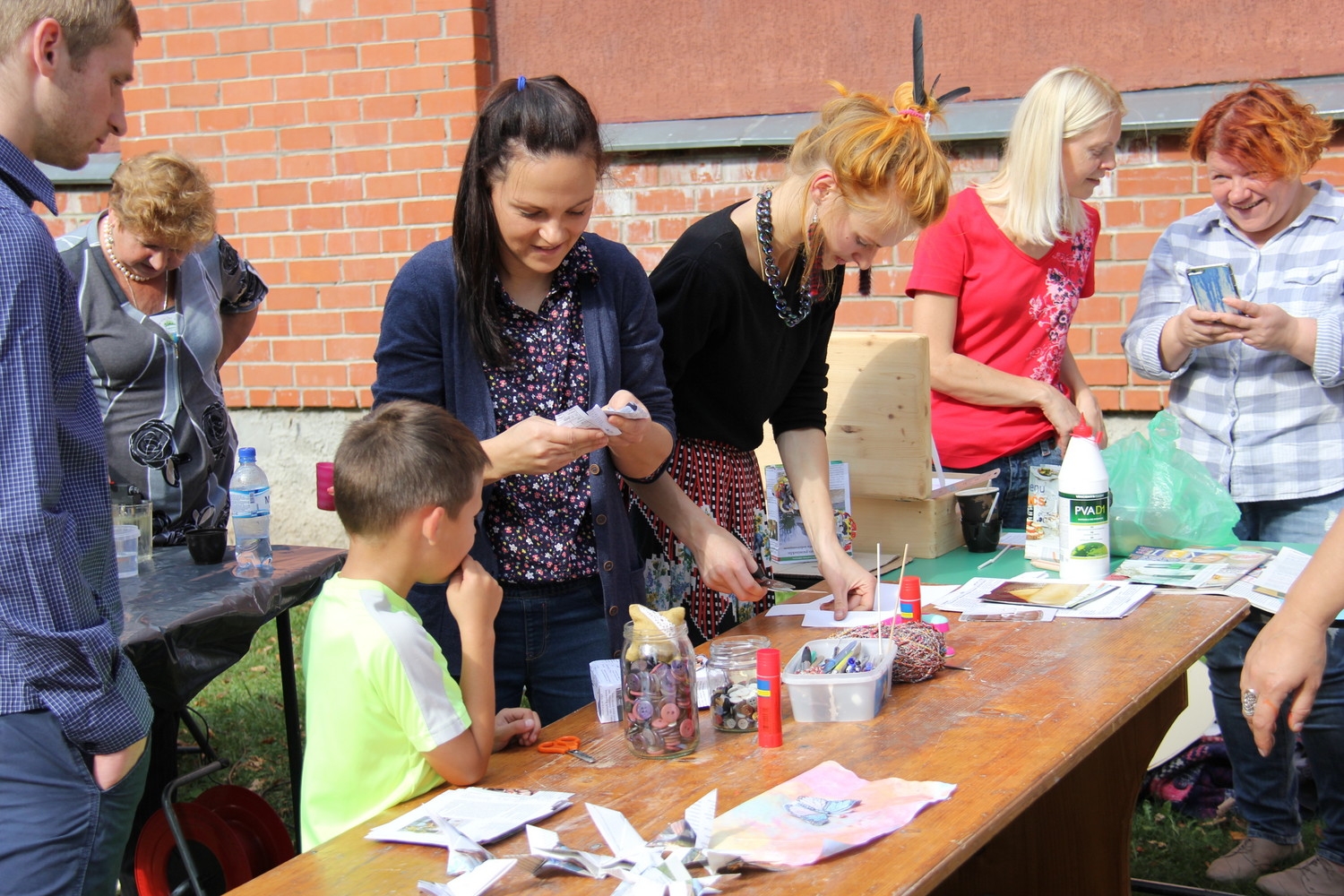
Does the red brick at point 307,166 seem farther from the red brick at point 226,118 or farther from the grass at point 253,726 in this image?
the grass at point 253,726

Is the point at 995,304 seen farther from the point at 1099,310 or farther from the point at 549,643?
the point at 549,643

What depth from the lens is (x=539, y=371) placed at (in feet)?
7.83

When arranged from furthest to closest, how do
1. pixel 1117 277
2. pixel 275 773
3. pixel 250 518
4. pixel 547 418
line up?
1. pixel 1117 277
2. pixel 275 773
3. pixel 250 518
4. pixel 547 418

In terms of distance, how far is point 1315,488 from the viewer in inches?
130

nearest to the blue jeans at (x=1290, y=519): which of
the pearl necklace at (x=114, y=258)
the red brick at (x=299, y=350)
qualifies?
the pearl necklace at (x=114, y=258)

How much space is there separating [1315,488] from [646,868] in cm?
251

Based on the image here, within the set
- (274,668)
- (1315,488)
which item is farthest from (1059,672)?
(274,668)

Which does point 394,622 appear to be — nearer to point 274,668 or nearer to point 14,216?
point 14,216

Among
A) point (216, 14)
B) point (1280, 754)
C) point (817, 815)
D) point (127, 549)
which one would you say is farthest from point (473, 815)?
point (216, 14)

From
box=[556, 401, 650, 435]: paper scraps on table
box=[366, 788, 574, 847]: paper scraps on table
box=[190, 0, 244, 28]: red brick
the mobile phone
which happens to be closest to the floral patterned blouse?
box=[556, 401, 650, 435]: paper scraps on table

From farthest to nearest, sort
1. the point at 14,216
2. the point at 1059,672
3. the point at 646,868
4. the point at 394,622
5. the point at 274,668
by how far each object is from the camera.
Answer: the point at 274,668 → the point at 1059,672 → the point at 394,622 → the point at 14,216 → the point at 646,868

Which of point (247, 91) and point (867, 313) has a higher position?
point (247, 91)

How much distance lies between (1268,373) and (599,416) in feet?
6.82

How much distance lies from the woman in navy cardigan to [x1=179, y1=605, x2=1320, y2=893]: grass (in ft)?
6.54
